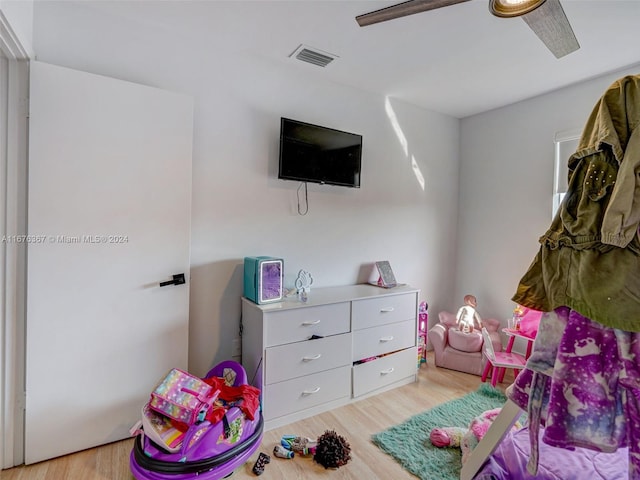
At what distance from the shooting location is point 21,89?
1.59 m

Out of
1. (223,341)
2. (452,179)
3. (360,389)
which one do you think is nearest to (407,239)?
(452,179)

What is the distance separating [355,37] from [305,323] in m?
1.91

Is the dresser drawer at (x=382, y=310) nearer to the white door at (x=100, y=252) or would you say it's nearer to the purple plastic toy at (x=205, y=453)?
the purple plastic toy at (x=205, y=453)

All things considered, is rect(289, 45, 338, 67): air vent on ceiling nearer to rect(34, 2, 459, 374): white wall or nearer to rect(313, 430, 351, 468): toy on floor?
rect(34, 2, 459, 374): white wall

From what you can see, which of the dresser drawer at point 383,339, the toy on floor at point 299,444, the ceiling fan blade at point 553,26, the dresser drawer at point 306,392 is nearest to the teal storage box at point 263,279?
the dresser drawer at point 306,392

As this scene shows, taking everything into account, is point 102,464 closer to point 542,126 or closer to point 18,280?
point 18,280

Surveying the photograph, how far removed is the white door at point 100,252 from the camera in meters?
1.64

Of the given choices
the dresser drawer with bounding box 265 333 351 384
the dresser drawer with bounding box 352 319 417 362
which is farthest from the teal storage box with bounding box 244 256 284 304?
the dresser drawer with bounding box 352 319 417 362

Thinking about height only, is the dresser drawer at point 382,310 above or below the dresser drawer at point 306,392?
above

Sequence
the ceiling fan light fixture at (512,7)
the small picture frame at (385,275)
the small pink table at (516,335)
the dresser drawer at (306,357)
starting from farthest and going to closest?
1. the small picture frame at (385,275)
2. the small pink table at (516,335)
3. the dresser drawer at (306,357)
4. the ceiling fan light fixture at (512,7)

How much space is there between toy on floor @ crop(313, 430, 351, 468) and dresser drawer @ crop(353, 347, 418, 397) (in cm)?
57

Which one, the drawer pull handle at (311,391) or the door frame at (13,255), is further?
the drawer pull handle at (311,391)

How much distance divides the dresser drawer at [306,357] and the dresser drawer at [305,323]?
0.04 metres

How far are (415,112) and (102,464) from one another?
3.61 m
